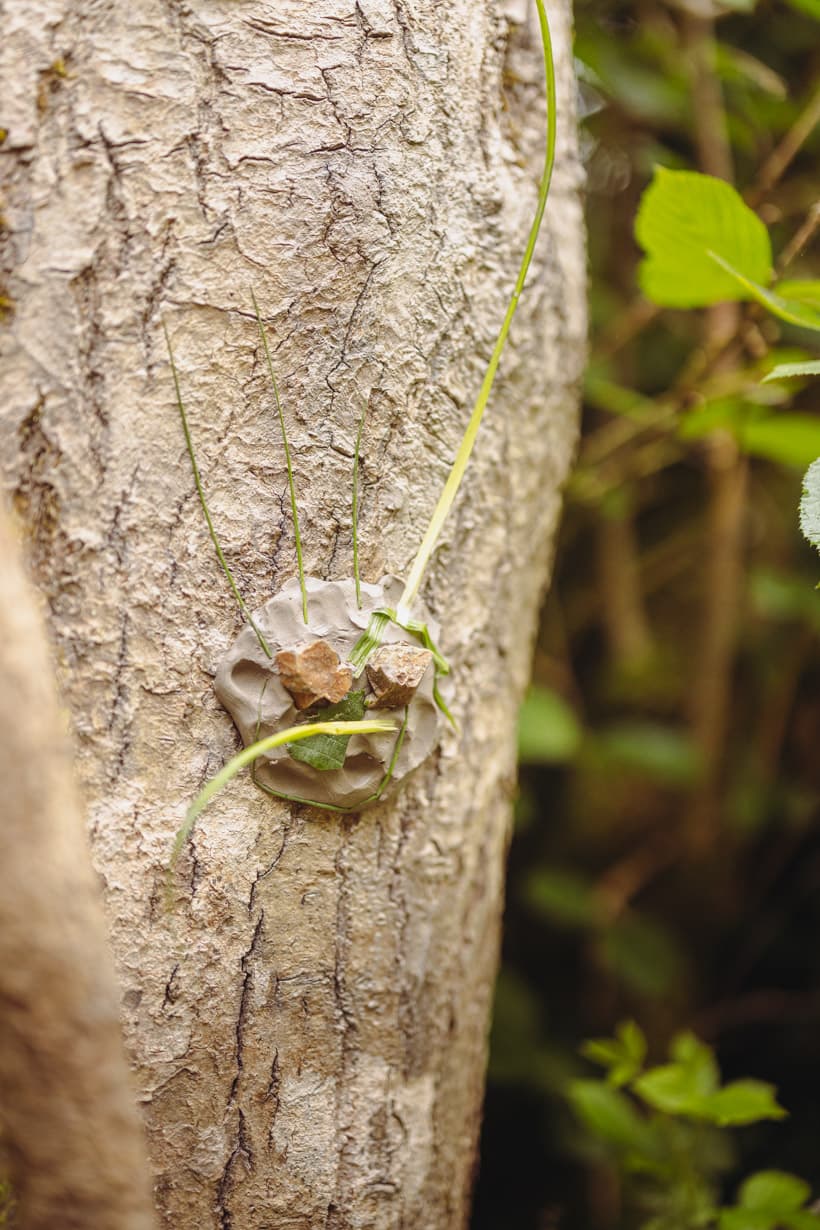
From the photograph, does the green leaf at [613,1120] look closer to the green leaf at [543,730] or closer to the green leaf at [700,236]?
the green leaf at [543,730]

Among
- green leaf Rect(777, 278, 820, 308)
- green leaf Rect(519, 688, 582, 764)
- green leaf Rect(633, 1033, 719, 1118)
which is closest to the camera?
green leaf Rect(777, 278, 820, 308)

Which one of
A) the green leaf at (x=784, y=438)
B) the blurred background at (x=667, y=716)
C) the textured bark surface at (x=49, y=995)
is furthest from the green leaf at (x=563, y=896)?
the textured bark surface at (x=49, y=995)

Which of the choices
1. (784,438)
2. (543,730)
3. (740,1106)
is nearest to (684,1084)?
(740,1106)

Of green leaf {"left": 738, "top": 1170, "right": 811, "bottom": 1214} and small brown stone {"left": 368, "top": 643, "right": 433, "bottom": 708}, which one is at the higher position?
small brown stone {"left": 368, "top": 643, "right": 433, "bottom": 708}

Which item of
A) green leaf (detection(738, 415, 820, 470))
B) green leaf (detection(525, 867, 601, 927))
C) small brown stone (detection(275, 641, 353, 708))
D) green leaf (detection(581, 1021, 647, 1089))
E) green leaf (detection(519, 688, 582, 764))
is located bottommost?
green leaf (detection(581, 1021, 647, 1089))

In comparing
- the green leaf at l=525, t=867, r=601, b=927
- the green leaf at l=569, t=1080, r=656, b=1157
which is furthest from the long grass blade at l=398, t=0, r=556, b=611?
the green leaf at l=525, t=867, r=601, b=927

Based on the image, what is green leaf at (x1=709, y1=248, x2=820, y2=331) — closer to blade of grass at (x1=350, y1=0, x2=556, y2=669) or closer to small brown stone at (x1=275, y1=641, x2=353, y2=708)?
blade of grass at (x1=350, y1=0, x2=556, y2=669)

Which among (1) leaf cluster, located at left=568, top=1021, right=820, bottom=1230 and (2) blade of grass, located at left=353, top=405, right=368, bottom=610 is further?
(1) leaf cluster, located at left=568, top=1021, right=820, bottom=1230

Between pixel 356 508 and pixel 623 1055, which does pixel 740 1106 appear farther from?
pixel 356 508
